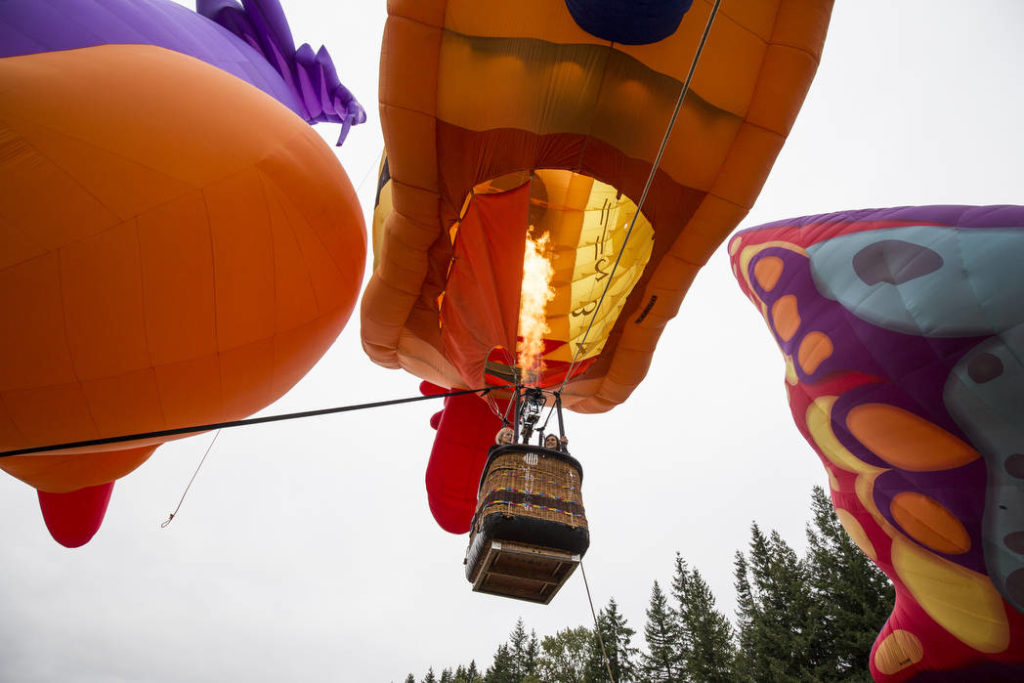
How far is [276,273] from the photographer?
1924 mm

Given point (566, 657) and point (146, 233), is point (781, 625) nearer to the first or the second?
point (566, 657)

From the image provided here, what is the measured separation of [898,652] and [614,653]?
58.2 feet

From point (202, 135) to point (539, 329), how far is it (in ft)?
6.60

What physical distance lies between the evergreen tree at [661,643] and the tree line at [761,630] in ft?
0.12

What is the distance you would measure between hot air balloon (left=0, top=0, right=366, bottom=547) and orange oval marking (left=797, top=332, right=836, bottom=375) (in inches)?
111

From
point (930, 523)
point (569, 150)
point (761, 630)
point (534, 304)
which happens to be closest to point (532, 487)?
point (534, 304)

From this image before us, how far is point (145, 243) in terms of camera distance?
1576 millimetres

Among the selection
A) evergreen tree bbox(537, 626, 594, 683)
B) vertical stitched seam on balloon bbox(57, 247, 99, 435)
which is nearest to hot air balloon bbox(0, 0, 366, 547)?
vertical stitched seam on balloon bbox(57, 247, 99, 435)

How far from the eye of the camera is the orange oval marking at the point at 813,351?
3.18m

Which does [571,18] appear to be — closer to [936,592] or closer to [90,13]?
[90,13]

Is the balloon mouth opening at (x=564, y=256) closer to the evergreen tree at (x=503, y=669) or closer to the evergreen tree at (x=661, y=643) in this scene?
the evergreen tree at (x=661, y=643)

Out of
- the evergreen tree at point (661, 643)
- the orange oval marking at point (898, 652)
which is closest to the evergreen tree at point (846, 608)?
the evergreen tree at point (661, 643)

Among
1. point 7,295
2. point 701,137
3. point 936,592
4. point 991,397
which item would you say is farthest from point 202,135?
point 936,592

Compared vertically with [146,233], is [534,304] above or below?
above
